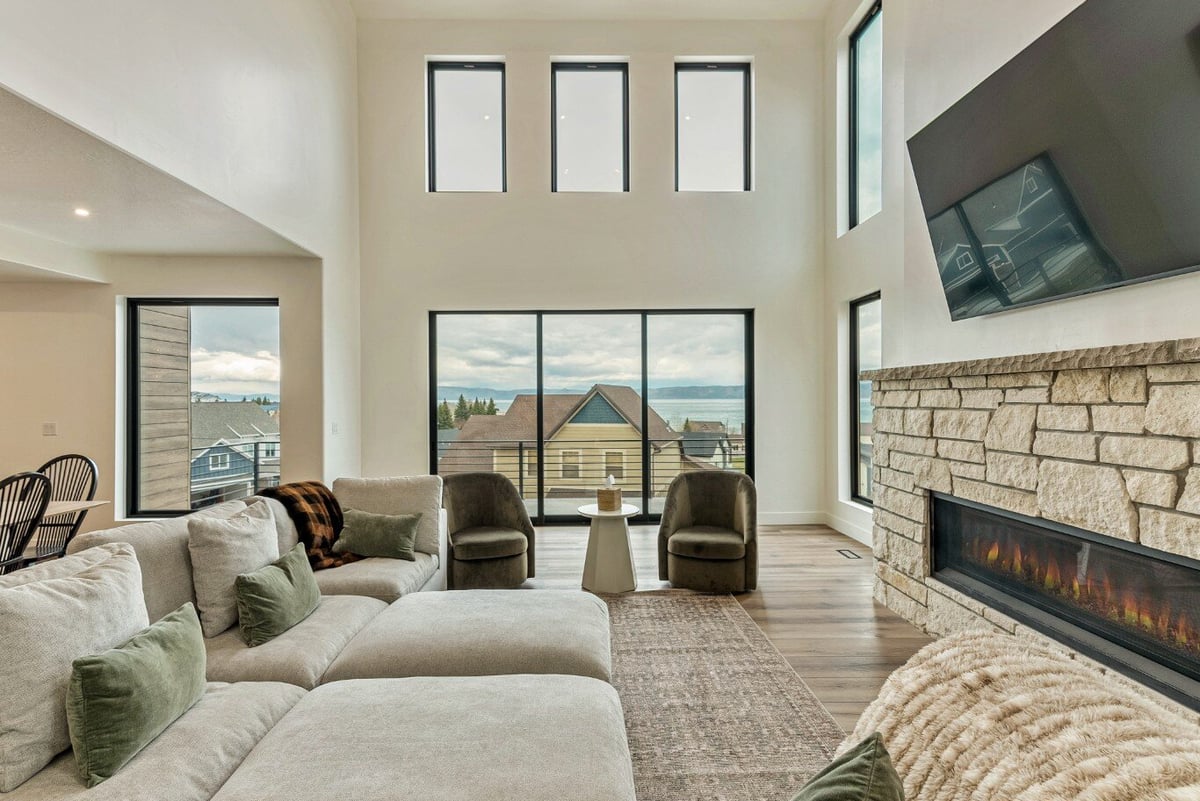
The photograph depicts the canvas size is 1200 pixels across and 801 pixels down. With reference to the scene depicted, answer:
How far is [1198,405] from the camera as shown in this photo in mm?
1883

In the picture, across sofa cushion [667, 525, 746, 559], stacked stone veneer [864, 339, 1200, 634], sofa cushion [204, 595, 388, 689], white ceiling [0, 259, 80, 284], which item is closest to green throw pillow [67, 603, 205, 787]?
sofa cushion [204, 595, 388, 689]

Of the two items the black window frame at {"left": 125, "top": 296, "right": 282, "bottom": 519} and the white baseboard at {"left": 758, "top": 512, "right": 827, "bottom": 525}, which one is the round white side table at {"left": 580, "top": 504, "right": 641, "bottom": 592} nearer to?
the white baseboard at {"left": 758, "top": 512, "right": 827, "bottom": 525}

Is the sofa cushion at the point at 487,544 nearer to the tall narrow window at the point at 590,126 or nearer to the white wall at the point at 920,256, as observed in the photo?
the white wall at the point at 920,256

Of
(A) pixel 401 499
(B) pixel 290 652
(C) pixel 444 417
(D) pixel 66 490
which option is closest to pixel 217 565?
(B) pixel 290 652

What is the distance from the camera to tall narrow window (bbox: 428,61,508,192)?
6.20m

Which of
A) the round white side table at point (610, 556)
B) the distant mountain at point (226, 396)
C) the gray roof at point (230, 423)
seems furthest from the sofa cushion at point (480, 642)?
the distant mountain at point (226, 396)

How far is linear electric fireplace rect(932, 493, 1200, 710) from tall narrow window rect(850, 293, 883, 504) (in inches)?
89.1

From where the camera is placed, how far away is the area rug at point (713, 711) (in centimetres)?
207

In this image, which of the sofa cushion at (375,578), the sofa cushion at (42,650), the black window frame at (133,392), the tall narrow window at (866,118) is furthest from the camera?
the tall narrow window at (866,118)

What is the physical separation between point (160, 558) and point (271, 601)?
0.41 metres

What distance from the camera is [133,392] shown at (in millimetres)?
4891

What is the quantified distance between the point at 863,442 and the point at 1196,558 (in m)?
3.79

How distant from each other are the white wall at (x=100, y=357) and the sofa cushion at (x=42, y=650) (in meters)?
3.44

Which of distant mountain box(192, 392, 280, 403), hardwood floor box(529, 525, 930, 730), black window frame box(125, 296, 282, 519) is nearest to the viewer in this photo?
hardwood floor box(529, 525, 930, 730)
